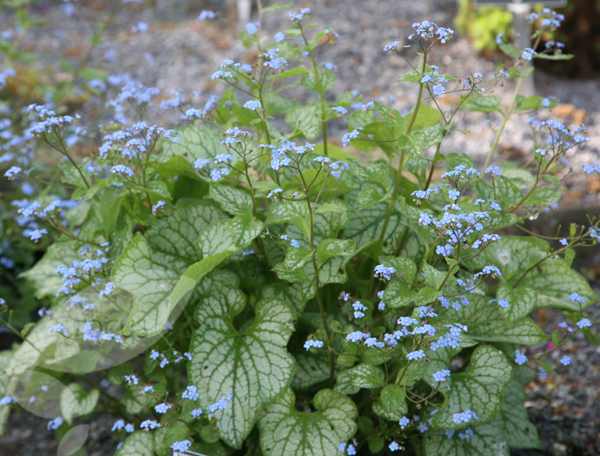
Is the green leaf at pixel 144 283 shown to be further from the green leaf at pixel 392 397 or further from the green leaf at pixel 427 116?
the green leaf at pixel 427 116

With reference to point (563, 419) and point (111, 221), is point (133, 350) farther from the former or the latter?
point (563, 419)

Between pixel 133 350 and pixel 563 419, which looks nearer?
pixel 133 350

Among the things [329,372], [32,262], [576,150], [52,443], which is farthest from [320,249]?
[576,150]

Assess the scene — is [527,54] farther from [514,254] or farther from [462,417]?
[462,417]

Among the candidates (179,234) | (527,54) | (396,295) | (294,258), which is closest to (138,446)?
(179,234)

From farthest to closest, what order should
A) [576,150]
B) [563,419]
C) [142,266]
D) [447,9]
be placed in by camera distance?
[447,9]
[576,150]
[563,419]
[142,266]

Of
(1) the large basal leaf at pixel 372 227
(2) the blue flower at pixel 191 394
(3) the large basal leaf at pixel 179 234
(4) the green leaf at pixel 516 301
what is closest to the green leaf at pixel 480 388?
(4) the green leaf at pixel 516 301

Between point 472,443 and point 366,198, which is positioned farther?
point 472,443
